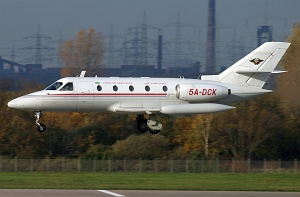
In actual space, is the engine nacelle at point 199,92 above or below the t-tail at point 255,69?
below

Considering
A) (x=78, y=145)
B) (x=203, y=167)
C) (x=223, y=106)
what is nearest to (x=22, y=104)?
(x=223, y=106)

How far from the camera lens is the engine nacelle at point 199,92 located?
4397cm

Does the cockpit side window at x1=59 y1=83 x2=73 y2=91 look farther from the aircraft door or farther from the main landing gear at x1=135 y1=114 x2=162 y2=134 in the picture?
the main landing gear at x1=135 y1=114 x2=162 y2=134

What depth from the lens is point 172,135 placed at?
7912 centimetres

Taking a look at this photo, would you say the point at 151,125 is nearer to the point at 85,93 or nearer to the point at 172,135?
the point at 85,93

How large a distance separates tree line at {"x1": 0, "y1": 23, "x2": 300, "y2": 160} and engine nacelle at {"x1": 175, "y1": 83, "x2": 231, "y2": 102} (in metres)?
26.0

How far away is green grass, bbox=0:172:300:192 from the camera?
40894 mm

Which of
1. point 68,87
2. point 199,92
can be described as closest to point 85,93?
point 68,87

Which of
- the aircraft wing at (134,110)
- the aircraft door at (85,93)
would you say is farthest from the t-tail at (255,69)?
the aircraft door at (85,93)

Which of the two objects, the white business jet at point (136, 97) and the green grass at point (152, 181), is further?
the white business jet at point (136, 97)

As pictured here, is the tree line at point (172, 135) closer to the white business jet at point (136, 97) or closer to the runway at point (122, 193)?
the white business jet at point (136, 97)

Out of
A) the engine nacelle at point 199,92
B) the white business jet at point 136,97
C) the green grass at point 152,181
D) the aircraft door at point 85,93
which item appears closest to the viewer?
the green grass at point 152,181

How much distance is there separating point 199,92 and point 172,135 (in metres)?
35.2

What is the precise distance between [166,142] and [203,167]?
49.6 feet
